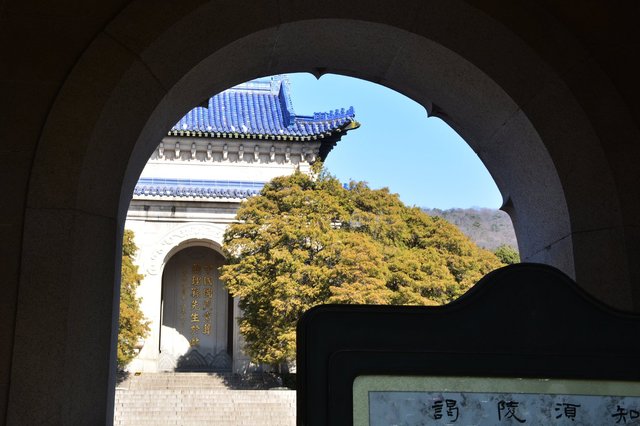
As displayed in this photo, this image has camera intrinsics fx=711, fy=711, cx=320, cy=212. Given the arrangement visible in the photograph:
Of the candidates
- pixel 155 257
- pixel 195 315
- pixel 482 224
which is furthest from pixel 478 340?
pixel 482 224

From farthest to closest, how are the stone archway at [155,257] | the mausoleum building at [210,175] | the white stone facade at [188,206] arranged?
the mausoleum building at [210,175], the white stone facade at [188,206], the stone archway at [155,257]

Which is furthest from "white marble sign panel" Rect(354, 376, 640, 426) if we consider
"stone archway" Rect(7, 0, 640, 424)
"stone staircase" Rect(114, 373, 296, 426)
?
"stone staircase" Rect(114, 373, 296, 426)

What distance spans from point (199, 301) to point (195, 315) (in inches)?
20.3

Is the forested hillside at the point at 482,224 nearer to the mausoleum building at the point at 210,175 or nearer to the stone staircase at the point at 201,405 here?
the mausoleum building at the point at 210,175

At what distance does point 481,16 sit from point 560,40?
36cm

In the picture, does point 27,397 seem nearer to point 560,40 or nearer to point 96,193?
point 96,193

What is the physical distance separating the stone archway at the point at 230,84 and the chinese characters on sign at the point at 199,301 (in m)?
22.6

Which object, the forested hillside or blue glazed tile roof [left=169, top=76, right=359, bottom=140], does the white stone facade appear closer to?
blue glazed tile roof [left=169, top=76, right=359, bottom=140]

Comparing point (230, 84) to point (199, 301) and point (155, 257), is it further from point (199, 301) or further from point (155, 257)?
point (199, 301)

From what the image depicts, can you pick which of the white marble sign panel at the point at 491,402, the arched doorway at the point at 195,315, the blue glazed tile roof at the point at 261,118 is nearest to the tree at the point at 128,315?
the arched doorway at the point at 195,315

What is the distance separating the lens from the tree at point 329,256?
17703 millimetres

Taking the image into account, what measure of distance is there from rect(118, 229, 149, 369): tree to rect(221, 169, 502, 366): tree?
2.76 m

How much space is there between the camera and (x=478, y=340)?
53.3 inches

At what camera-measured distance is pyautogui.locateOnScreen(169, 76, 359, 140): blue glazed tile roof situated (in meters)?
25.2
